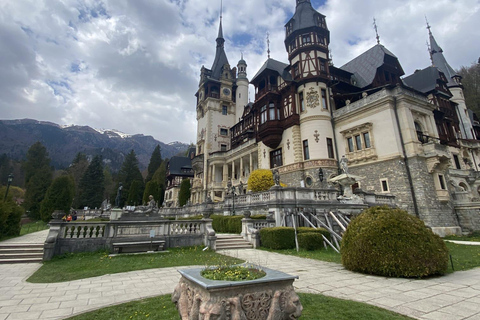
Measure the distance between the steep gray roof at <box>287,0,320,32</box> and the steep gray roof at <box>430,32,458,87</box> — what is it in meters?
26.8

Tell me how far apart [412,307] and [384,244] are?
3.14 meters

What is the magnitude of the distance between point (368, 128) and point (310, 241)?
696 inches

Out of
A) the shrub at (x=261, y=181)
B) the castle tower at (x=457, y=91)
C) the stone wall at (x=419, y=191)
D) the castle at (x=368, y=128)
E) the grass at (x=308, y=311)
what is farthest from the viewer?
the castle tower at (x=457, y=91)

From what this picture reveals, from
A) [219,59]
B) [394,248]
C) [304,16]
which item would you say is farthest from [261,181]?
[219,59]

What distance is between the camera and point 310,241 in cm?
1305

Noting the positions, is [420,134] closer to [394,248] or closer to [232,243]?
[394,248]

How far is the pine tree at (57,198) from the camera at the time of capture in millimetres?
39781

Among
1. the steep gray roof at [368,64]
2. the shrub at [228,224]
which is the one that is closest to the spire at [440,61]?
the steep gray roof at [368,64]

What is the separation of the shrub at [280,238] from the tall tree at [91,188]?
2527 inches

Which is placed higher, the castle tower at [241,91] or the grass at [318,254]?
the castle tower at [241,91]

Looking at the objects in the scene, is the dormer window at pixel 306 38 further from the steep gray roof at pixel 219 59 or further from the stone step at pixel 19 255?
the stone step at pixel 19 255

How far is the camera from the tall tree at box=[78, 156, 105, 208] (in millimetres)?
62969

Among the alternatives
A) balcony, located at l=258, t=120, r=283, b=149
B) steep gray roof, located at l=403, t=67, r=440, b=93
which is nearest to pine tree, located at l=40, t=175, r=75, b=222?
balcony, located at l=258, t=120, r=283, b=149

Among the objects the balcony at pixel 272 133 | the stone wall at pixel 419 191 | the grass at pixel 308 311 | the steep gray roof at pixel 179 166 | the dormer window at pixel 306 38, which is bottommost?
the grass at pixel 308 311
